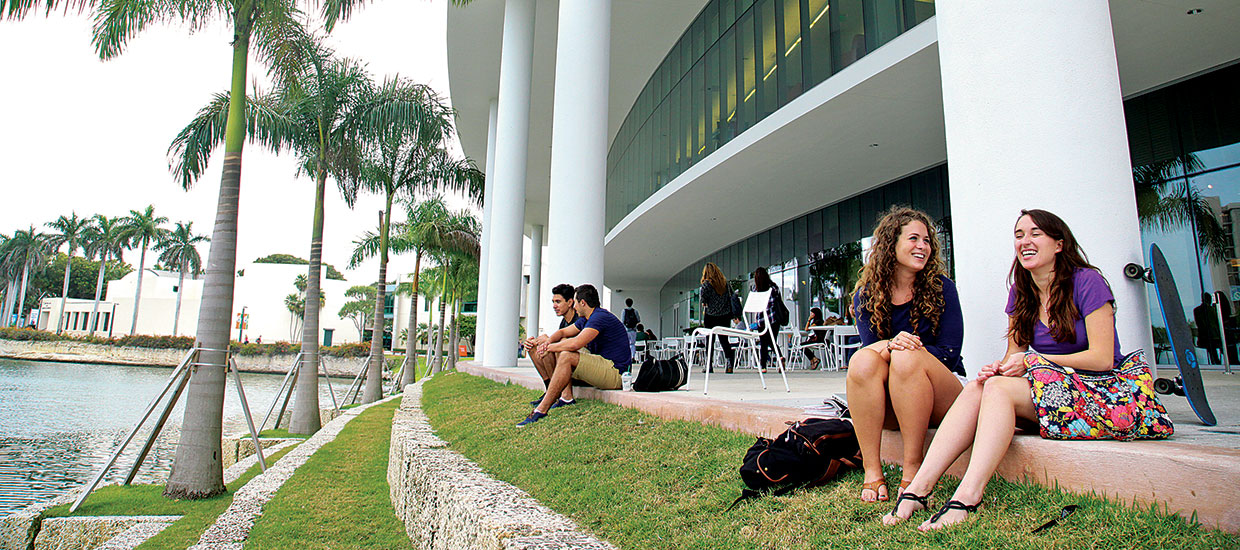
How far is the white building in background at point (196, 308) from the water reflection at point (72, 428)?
1336 inches

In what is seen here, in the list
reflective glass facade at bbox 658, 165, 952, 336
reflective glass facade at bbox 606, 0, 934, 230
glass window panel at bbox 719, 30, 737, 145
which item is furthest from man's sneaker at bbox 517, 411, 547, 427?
reflective glass facade at bbox 658, 165, 952, 336

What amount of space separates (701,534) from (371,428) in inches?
388

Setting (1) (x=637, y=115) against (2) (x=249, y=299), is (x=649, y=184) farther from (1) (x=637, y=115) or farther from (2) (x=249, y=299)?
(2) (x=249, y=299)

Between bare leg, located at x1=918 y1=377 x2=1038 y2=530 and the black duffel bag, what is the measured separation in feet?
11.5

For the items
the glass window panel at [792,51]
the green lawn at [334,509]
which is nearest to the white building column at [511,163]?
the glass window panel at [792,51]

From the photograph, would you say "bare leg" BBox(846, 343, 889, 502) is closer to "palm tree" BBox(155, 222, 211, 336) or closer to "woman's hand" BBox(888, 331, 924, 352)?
"woman's hand" BBox(888, 331, 924, 352)

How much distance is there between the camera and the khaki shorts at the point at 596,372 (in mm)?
5793

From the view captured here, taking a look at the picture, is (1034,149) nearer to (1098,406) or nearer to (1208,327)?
(1098,406)

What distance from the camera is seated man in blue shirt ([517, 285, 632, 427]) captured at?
5680mm

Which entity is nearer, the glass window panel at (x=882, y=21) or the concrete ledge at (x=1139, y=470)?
the concrete ledge at (x=1139, y=470)

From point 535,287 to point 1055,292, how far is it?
2573 centimetres

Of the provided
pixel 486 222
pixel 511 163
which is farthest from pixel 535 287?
pixel 511 163

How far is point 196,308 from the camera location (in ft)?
227

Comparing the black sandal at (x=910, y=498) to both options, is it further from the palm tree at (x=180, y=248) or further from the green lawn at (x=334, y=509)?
the palm tree at (x=180, y=248)
